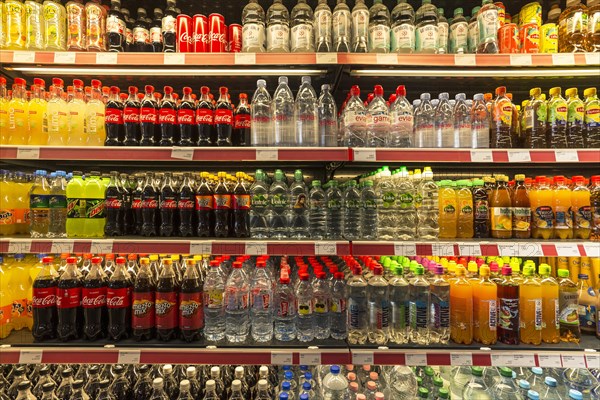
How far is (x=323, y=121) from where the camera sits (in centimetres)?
208

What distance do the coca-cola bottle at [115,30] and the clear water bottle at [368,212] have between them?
6.01 feet

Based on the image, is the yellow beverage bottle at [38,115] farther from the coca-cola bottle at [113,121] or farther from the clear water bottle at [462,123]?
the clear water bottle at [462,123]

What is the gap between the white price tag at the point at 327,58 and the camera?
1762 millimetres

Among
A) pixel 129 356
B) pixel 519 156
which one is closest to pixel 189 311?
pixel 129 356

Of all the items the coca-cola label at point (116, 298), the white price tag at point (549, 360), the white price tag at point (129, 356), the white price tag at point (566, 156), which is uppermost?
the white price tag at point (566, 156)

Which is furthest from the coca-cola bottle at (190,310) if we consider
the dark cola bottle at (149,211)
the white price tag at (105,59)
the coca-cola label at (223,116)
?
the white price tag at (105,59)

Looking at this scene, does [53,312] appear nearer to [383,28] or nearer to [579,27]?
[383,28]

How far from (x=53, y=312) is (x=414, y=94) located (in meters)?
2.81

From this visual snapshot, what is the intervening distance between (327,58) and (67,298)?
2017mm

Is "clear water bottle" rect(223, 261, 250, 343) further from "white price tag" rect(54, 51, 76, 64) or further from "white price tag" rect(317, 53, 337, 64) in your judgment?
"white price tag" rect(54, 51, 76, 64)

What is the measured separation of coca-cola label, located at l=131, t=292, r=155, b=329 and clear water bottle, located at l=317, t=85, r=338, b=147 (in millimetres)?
1426

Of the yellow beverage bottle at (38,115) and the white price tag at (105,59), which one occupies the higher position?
the white price tag at (105,59)

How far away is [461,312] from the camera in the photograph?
183 centimetres

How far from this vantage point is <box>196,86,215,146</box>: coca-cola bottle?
6.46 ft
